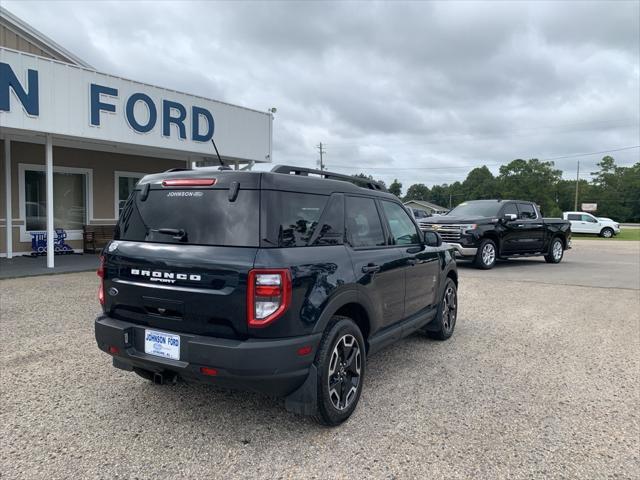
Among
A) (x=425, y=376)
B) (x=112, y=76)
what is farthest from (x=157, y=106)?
(x=425, y=376)

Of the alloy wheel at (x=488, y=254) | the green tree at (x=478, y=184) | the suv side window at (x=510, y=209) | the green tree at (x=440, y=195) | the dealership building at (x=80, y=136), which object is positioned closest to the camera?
the dealership building at (x=80, y=136)

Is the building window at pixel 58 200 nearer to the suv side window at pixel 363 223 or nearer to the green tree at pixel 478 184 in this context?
the suv side window at pixel 363 223

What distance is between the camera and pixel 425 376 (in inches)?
177

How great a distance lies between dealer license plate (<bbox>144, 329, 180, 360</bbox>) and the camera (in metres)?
3.12

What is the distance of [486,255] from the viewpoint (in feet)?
42.0

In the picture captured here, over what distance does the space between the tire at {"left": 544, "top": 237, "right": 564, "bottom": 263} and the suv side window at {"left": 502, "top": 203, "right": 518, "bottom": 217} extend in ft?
7.48

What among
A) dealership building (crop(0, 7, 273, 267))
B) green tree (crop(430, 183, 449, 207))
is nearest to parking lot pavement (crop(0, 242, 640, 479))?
dealership building (crop(0, 7, 273, 267))

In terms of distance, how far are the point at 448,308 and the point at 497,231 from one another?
7905 millimetres

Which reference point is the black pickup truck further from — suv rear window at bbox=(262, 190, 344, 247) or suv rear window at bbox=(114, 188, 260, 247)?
suv rear window at bbox=(114, 188, 260, 247)

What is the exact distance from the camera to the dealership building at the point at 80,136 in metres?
10.1

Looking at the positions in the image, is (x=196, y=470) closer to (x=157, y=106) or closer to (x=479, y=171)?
(x=157, y=106)

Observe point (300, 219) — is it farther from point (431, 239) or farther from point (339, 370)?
point (431, 239)

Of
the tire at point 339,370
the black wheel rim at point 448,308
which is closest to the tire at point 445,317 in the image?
the black wheel rim at point 448,308

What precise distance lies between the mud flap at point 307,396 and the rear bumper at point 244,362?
5 centimetres
